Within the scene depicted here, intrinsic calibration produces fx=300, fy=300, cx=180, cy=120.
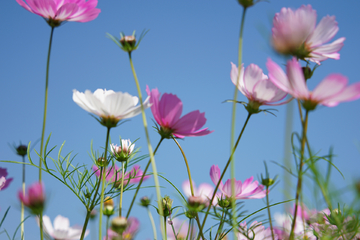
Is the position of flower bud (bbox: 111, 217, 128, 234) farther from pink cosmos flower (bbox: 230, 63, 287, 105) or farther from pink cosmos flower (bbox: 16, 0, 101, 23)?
pink cosmos flower (bbox: 16, 0, 101, 23)

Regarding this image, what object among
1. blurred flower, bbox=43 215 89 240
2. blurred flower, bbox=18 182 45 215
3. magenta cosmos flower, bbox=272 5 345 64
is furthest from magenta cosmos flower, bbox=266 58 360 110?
blurred flower, bbox=43 215 89 240

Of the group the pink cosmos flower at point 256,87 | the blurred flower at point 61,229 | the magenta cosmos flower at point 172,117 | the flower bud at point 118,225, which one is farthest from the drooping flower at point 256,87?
the blurred flower at point 61,229

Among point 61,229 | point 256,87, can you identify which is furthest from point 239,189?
point 61,229

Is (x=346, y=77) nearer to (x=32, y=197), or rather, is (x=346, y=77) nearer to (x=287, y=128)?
(x=287, y=128)

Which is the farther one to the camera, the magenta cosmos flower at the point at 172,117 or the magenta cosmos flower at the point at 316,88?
the magenta cosmos flower at the point at 172,117

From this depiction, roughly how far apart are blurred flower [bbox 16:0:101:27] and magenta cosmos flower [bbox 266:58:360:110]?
1.38ft

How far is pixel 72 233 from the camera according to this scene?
764mm

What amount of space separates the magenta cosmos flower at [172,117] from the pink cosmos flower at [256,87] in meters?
0.10

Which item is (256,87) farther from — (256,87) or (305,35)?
(305,35)

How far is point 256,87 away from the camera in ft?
1.83

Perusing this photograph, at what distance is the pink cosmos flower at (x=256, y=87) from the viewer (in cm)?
55

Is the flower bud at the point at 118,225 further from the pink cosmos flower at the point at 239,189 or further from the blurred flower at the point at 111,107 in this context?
the pink cosmos flower at the point at 239,189

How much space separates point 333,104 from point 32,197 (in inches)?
18.2

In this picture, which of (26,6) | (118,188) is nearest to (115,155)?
(118,188)
